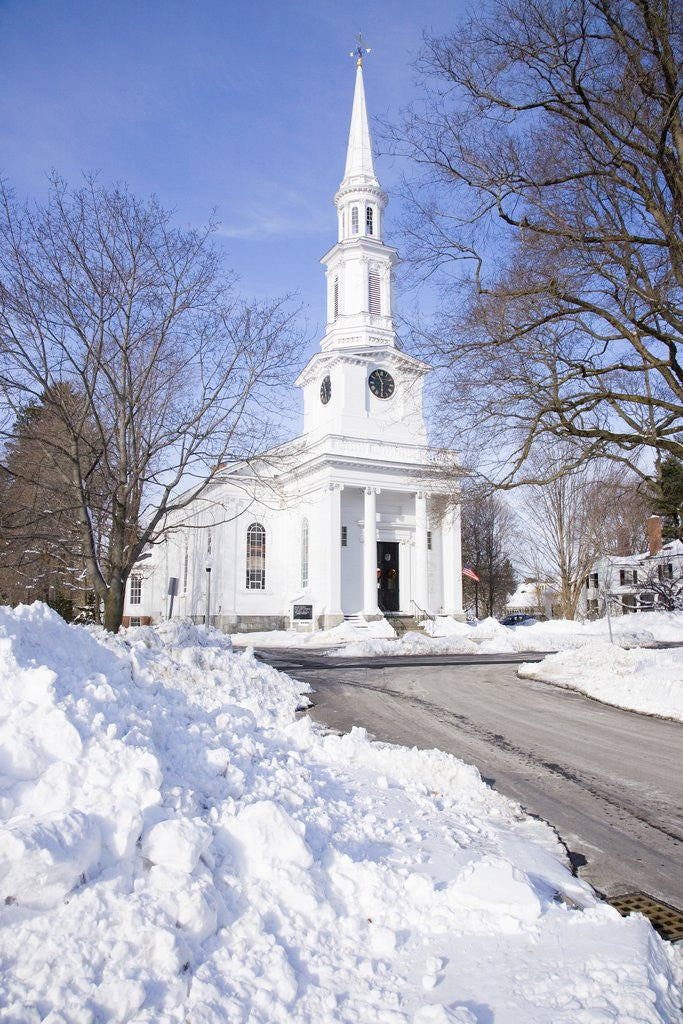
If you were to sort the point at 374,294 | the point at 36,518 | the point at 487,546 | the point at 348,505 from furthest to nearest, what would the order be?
the point at 487,546 → the point at 374,294 → the point at 348,505 → the point at 36,518

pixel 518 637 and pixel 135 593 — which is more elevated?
pixel 135 593

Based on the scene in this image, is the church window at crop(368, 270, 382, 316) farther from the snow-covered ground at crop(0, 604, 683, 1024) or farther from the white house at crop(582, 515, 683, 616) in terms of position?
the snow-covered ground at crop(0, 604, 683, 1024)

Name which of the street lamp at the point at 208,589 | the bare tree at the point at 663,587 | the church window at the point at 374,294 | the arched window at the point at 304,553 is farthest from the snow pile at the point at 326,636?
the bare tree at the point at 663,587

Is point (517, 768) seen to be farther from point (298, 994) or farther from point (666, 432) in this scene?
point (666, 432)

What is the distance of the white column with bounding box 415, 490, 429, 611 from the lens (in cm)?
3453

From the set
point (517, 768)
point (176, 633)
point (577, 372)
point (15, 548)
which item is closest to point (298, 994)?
point (517, 768)

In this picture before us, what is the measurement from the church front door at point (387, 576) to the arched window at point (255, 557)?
5851 mm

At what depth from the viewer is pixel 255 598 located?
35750 millimetres

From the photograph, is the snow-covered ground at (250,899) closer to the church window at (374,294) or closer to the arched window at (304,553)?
the arched window at (304,553)

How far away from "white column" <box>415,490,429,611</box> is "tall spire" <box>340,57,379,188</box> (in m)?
17.0

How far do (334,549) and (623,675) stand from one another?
19.8 meters

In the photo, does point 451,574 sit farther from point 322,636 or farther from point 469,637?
point 322,636

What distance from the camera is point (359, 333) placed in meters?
36.7

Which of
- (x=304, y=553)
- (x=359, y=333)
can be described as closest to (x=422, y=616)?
(x=304, y=553)
